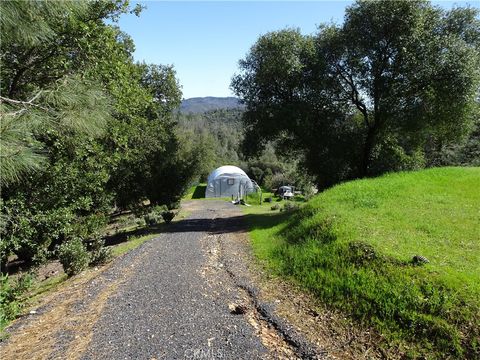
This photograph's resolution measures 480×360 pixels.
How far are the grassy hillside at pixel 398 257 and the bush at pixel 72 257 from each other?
4.96 metres

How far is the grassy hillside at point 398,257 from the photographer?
198 inches

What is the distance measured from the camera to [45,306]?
24.0 ft

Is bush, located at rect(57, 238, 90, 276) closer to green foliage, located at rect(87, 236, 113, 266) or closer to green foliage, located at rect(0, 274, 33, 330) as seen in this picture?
green foliage, located at rect(87, 236, 113, 266)

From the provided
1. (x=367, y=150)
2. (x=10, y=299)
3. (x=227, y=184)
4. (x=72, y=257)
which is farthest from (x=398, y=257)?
(x=227, y=184)

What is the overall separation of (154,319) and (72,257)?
15.0ft

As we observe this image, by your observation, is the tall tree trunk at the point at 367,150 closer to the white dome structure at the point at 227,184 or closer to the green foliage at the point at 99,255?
the green foliage at the point at 99,255

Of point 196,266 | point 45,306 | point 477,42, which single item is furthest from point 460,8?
point 45,306

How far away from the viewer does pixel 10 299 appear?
7.22 metres

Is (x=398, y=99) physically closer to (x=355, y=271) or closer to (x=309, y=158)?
(x=309, y=158)

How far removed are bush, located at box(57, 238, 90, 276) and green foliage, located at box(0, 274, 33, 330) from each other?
1805 millimetres

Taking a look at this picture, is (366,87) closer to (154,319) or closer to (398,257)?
(398,257)

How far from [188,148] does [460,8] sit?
29184mm

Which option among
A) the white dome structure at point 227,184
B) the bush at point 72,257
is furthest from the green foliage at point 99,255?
the white dome structure at point 227,184

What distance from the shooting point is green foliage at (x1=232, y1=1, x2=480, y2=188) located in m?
15.0
